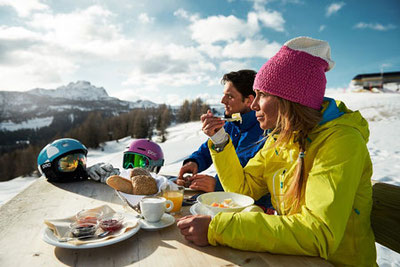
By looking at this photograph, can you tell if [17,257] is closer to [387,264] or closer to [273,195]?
[273,195]

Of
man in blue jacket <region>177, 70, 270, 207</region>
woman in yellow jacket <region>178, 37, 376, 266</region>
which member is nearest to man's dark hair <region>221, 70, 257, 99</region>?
man in blue jacket <region>177, 70, 270, 207</region>

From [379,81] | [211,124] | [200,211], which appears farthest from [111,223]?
[379,81]

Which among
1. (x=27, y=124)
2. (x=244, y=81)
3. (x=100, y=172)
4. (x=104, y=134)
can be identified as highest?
(x=244, y=81)

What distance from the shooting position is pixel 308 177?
153cm

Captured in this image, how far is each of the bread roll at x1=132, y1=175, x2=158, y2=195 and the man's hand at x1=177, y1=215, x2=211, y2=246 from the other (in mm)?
571

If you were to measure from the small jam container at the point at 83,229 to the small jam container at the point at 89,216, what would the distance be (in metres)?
0.04

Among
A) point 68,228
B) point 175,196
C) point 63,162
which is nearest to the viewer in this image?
point 68,228

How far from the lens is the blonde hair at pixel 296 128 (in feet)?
5.44

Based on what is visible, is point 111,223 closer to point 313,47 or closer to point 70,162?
point 313,47

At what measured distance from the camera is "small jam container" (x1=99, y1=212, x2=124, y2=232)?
159 cm

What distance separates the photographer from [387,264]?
352cm

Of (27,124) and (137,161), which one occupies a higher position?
(137,161)

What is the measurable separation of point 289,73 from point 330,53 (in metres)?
0.33

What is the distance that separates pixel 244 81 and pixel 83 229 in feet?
9.18
